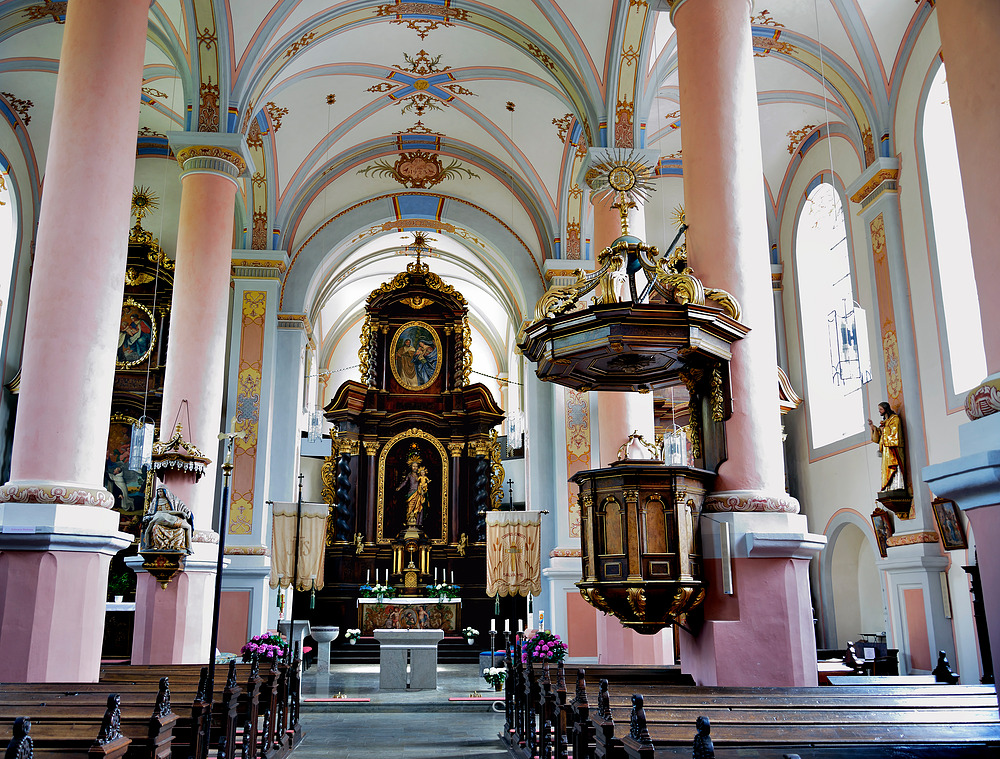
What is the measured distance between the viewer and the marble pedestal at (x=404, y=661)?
1085 centimetres

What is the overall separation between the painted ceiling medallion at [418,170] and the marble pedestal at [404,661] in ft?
26.3

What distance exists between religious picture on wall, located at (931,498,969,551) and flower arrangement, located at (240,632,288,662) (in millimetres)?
6936

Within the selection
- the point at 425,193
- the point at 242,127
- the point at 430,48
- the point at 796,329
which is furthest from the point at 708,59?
the point at 425,193

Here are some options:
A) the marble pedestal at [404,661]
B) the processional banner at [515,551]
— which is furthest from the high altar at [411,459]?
the marble pedestal at [404,661]

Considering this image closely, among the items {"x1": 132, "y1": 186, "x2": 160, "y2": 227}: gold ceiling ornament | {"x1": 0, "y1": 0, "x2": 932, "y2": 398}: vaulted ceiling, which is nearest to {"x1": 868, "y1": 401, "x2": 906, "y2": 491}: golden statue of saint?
{"x1": 0, "y1": 0, "x2": 932, "y2": 398}: vaulted ceiling

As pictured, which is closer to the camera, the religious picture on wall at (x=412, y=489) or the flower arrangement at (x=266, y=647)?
the flower arrangement at (x=266, y=647)

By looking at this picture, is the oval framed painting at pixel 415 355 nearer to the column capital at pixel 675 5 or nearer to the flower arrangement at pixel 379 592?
the flower arrangement at pixel 379 592

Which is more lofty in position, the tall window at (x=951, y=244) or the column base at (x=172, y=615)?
the tall window at (x=951, y=244)

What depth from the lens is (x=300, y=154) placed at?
1362 cm

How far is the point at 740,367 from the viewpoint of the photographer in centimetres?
607

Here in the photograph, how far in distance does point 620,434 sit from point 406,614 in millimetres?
7729

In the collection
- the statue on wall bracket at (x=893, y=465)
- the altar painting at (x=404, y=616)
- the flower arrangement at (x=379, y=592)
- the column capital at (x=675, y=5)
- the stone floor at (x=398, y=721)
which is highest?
the column capital at (x=675, y=5)

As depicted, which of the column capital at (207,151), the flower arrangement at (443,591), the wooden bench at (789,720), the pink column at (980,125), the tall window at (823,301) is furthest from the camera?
the flower arrangement at (443,591)

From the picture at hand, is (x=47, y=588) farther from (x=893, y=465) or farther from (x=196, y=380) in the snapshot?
(x=893, y=465)
